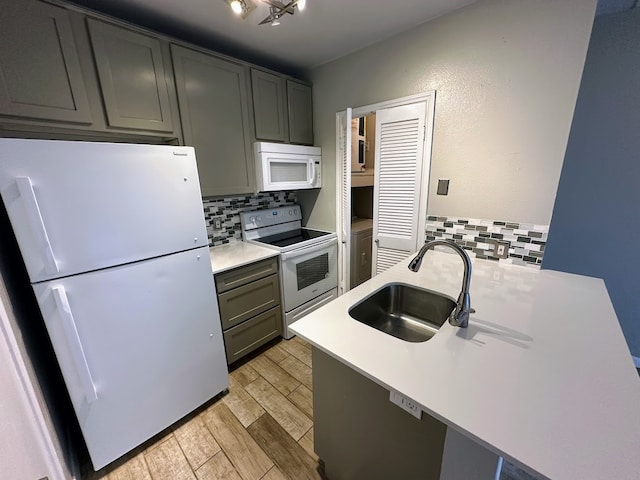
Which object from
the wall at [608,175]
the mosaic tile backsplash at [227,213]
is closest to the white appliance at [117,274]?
the mosaic tile backsplash at [227,213]

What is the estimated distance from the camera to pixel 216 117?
1.86 metres

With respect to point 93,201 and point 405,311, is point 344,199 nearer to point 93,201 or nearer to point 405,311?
point 405,311

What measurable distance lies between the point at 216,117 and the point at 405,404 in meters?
2.11

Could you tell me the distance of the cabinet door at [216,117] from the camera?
66.9 inches

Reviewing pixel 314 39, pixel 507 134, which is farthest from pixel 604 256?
pixel 314 39

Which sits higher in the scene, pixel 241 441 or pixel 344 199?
pixel 344 199

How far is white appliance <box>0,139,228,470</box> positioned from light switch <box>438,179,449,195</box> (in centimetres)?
169

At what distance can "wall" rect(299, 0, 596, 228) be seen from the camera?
1349mm

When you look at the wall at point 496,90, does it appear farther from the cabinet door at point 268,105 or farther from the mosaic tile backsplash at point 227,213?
the mosaic tile backsplash at point 227,213

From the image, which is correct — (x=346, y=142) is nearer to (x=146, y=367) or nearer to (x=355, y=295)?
(x=355, y=295)

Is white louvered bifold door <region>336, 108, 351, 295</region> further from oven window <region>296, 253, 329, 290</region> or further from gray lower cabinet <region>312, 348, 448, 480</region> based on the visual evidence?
gray lower cabinet <region>312, 348, 448, 480</region>

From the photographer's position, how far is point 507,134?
5.07 ft

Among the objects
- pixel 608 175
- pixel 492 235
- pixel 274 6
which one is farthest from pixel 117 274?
pixel 608 175

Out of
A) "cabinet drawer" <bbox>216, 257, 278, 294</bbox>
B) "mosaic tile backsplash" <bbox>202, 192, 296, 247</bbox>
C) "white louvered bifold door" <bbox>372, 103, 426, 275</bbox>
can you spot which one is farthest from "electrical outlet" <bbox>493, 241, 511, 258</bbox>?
"mosaic tile backsplash" <bbox>202, 192, 296, 247</bbox>
